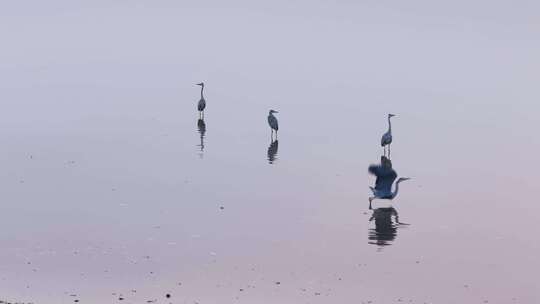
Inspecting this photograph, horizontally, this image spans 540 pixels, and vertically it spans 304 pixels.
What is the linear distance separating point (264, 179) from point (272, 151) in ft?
22.1

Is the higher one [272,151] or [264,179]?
[272,151]

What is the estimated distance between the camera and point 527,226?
32.8 meters

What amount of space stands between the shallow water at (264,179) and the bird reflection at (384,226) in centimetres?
9

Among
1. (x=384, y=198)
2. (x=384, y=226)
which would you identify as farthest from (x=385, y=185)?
(x=384, y=226)

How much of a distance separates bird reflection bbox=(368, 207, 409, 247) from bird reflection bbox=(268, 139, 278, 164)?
32.6ft

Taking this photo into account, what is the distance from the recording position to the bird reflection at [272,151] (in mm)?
44375

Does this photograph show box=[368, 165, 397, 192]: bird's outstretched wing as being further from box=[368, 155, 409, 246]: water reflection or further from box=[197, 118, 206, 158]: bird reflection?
box=[197, 118, 206, 158]: bird reflection

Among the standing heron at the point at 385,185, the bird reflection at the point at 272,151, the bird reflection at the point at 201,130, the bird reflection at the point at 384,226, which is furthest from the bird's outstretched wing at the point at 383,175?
the bird reflection at the point at 201,130

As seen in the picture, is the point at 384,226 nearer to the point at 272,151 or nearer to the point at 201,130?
the point at 272,151

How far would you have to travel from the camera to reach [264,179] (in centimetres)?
3994

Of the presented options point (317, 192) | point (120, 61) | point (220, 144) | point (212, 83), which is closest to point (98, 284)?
point (317, 192)

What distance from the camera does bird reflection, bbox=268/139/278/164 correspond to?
44.4 m

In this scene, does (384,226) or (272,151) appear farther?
(272,151)

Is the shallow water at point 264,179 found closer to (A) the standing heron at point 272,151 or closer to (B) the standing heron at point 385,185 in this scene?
(A) the standing heron at point 272,151
